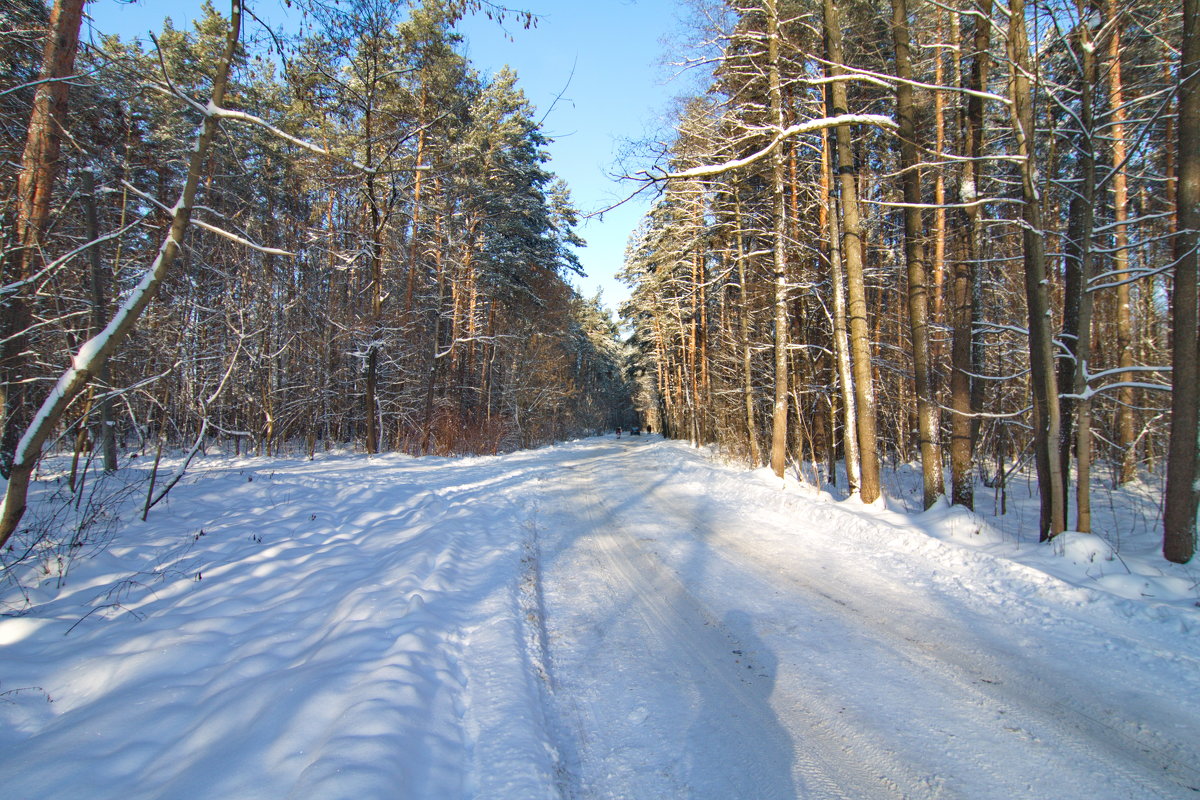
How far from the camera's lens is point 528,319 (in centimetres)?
2522

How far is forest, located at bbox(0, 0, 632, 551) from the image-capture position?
15.6 feet

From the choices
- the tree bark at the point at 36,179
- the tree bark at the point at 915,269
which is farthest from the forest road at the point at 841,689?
the tree bark at the point at 36,179

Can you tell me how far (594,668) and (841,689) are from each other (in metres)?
1.59

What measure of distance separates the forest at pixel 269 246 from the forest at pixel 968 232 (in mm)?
4888

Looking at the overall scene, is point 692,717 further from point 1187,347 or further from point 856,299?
point 856,299

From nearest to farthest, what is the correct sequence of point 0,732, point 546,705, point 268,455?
1. point 0,732
2. point 546,705
3. point 268,455

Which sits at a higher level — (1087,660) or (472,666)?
(472,666)

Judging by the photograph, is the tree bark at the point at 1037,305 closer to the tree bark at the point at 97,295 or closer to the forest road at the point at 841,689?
the forest road at the point at 841,689

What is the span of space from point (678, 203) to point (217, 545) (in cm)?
1490

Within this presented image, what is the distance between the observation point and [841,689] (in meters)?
3.10

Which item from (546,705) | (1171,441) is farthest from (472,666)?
(1171,441)

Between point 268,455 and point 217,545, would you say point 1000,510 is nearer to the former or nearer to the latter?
point 217,545

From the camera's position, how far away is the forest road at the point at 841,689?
239 cm

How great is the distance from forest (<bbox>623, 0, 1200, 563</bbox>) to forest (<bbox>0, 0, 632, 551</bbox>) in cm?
489
